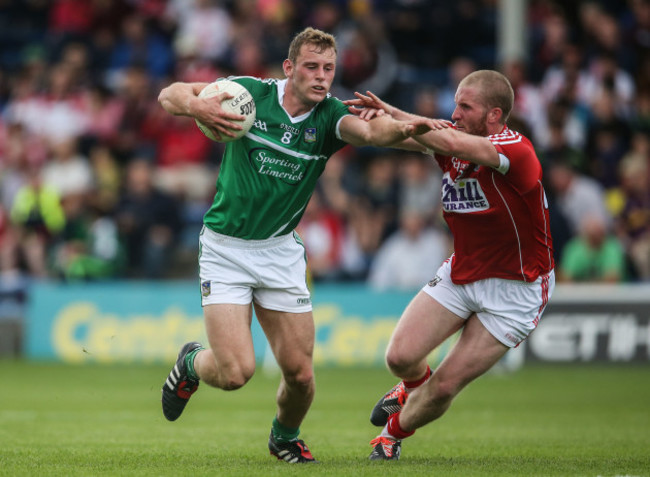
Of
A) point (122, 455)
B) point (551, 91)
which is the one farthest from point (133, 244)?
point (122, 455)

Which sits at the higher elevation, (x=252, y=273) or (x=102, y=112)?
(x=102, y=112)

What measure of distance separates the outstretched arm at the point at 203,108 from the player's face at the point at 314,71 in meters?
0.48

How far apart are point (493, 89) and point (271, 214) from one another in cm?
170

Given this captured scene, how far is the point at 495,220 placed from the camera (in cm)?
766

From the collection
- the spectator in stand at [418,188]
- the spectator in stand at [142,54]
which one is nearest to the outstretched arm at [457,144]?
the spectator in stand at [418,188]

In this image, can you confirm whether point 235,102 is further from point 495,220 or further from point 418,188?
point 418,188

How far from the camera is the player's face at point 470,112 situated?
299 inches

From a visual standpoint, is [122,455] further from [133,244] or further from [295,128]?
[133,244]

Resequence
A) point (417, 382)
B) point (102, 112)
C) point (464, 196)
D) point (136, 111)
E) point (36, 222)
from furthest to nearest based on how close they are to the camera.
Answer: point (102, 112) → point (136, 111) → point (36, 222) → point (417, 382) → point (464, 196)

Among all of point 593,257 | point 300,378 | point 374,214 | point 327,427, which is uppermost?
point 374,214

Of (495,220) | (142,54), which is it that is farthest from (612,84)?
(495,220)

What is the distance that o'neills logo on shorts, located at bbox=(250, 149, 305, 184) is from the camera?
24.5 feet

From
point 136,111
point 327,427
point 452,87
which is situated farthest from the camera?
point 136,111

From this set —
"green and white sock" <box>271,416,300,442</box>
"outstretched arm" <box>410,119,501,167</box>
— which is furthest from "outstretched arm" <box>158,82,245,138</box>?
"green and white sock" <box>271,416,300,442</box>
